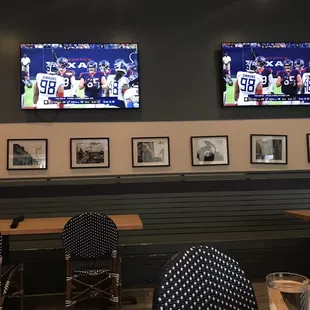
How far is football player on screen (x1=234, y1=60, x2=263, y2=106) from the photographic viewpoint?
4.50 meters

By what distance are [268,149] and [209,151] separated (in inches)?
29.3

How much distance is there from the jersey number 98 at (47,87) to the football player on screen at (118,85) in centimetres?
65

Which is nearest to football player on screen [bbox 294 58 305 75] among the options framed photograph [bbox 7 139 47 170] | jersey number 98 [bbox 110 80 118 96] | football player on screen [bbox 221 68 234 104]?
football player on screen [bbox 221 68 234 104]

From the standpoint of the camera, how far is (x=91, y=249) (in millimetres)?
3311

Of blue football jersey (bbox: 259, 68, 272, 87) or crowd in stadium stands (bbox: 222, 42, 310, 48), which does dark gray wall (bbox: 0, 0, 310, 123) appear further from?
blue football jersey (bbox: 259, 68, 272, 87)

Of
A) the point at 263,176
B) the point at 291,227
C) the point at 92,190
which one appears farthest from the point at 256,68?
the point at 92,190

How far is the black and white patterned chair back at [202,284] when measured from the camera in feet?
4.04

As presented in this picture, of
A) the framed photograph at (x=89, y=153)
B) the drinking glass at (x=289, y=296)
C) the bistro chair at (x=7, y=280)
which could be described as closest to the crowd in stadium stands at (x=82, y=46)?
the framed photograph at (x=89, y=153)

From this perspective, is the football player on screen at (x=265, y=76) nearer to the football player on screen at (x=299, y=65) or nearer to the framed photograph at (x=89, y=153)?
the football player on screen at (x=299, y=65)

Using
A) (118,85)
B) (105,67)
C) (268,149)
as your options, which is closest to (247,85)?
(268,149)

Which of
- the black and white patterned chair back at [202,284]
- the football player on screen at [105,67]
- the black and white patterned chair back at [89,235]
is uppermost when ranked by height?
the football player on screen at [105,67]

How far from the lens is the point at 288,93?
4551mm

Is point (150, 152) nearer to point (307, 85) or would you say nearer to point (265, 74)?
point (265, 74)

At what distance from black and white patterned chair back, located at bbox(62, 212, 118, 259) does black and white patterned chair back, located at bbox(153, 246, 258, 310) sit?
201cm
